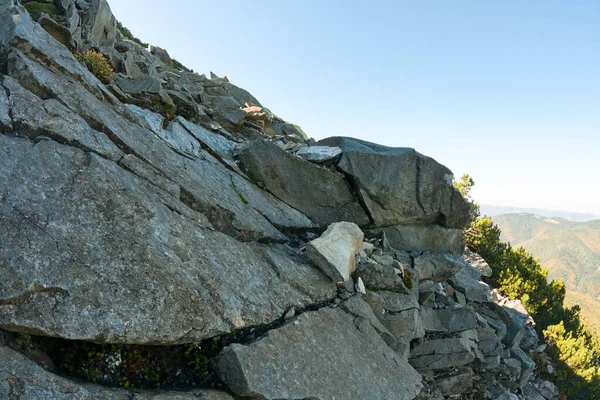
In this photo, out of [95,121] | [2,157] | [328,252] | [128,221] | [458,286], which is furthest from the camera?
[458,286]

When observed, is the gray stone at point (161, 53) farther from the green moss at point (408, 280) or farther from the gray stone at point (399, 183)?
the green moss at point (408, 280)

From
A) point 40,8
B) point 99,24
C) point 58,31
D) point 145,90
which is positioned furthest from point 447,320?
point 40,8

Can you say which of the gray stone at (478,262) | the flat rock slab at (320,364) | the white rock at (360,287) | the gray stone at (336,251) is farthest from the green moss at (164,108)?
the gray stone at (478,262)

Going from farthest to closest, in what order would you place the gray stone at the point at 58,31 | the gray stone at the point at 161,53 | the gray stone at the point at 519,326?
the gray stone at the point at 161,53, the gray stone at the point at 519,326, the gray stone at the point at 58,31

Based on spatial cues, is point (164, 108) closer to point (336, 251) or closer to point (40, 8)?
point (336, 251)

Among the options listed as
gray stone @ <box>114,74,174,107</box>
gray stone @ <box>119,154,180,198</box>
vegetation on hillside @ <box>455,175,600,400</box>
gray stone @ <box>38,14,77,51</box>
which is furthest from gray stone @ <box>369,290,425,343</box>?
vegetation on hillside @ <box>455,175,600,400</box>

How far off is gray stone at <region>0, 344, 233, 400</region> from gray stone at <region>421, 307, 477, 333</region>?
14095 millimetres

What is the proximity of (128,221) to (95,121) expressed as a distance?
3.93 meters

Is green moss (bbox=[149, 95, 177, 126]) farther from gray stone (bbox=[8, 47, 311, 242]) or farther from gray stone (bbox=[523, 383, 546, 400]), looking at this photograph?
gray stone (bbox=[523, 383, 546, 400])

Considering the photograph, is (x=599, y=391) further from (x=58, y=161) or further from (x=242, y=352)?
(x=58, y=161)

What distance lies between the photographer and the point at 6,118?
28.0 ft

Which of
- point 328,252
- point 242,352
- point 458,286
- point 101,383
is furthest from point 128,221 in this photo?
point 458,286

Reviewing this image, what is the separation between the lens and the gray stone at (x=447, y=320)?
17.4 m

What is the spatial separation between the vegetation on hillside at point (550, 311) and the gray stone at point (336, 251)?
88.8ft
